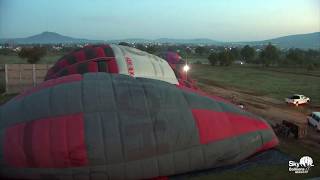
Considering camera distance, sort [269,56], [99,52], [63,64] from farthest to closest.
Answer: [269,56] → [63,64] → [99,52]

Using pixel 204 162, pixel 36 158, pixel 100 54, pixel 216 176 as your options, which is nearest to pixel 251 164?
pixel 216 176

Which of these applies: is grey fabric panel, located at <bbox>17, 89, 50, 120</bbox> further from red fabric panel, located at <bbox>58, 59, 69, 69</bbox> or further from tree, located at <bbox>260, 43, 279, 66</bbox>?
tree, located at <bbox>260, 43, 279, 66</bbox>

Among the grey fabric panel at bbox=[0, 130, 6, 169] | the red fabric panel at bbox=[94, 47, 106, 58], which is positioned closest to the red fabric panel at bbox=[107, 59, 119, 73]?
the red fabric panel at bbox=[94, 47, 106, 58]

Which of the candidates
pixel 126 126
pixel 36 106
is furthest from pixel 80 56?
pixel 126 126

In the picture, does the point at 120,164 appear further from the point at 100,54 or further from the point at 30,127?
the point at 100,54

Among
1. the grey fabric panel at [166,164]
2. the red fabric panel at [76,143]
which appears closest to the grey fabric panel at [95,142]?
the red fabric panel at [76,143]

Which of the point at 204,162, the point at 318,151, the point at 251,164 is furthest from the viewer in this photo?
the point at 318,151

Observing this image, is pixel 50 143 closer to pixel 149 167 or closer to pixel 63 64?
pixel 149 167
